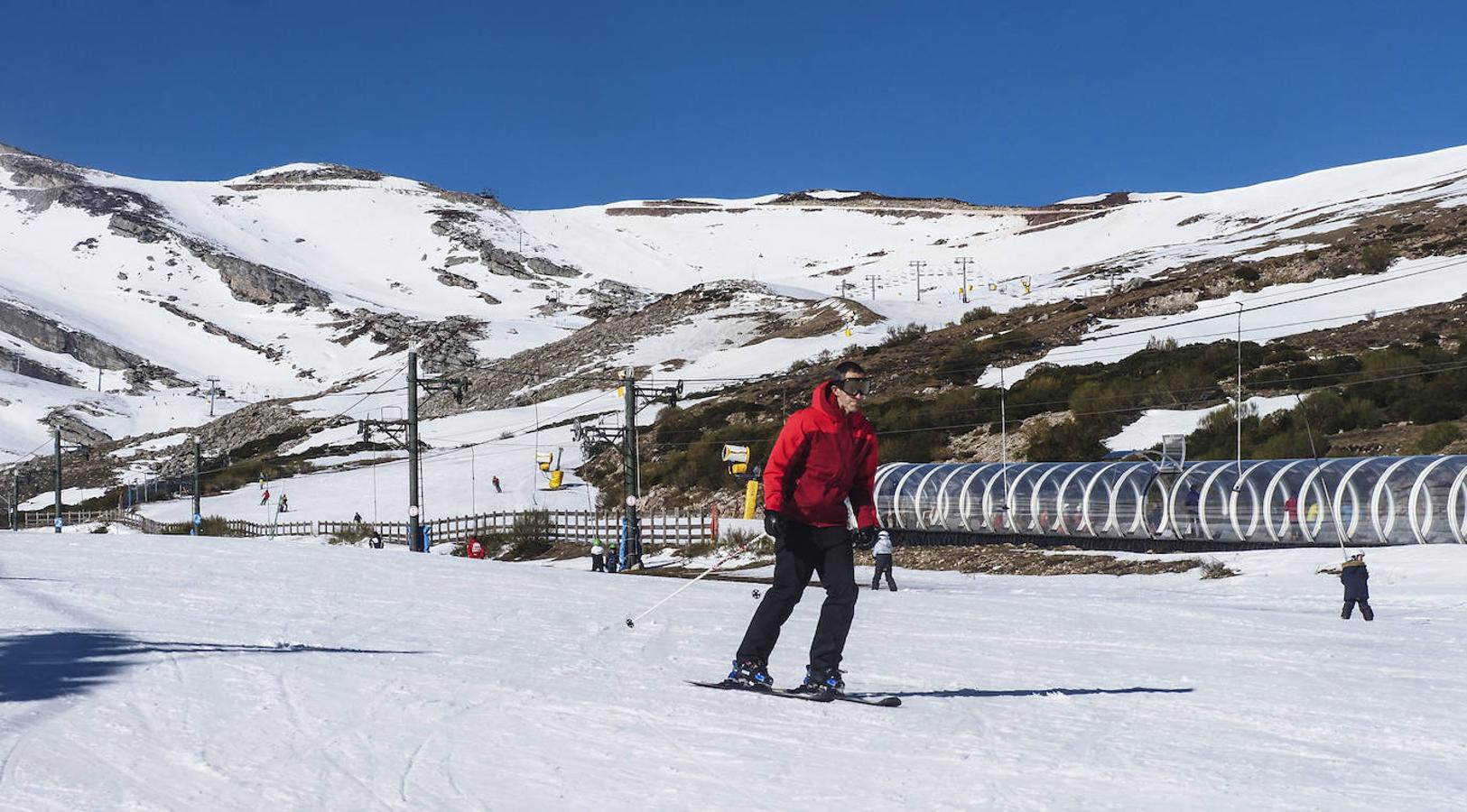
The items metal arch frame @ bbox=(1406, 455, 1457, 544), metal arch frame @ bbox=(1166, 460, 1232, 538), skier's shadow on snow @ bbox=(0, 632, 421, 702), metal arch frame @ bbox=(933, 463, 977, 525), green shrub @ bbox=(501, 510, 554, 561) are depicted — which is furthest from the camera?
green shrub @ bbox=(501, 510, 554, 561)

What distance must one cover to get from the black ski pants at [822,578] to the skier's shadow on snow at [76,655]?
3181mm

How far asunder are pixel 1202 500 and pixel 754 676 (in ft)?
81.7

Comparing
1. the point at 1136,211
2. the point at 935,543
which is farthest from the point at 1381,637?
the point at 1136,211

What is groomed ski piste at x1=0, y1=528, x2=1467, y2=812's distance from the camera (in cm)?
537

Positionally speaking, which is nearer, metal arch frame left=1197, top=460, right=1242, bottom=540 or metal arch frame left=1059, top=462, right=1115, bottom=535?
metal arch frame left=1197, top=460, right=1242, bottom=540

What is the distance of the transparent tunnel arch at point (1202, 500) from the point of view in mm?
26484

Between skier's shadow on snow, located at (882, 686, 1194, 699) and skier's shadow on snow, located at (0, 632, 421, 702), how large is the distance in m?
3.52

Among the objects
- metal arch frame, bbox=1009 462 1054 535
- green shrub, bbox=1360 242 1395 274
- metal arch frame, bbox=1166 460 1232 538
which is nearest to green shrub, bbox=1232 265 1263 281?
green shrub, bbox=1360 242 1395 274

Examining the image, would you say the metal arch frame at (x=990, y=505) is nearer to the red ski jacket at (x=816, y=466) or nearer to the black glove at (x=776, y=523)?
the red ski jacket at (x=816, y=466)

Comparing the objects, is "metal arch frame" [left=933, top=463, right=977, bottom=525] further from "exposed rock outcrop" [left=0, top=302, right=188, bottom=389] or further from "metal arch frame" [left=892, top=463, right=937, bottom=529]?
"exposed rock outcrop" [left=0, top=302, right=188, bottom=389]

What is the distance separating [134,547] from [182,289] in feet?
569

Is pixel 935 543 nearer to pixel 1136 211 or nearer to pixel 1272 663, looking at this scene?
pixel 1272 663

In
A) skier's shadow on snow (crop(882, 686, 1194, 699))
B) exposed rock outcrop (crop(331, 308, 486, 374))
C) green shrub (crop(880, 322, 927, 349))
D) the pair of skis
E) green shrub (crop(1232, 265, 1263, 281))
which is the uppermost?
exposed rock outcrop (crop(331, 308, 486, 374))

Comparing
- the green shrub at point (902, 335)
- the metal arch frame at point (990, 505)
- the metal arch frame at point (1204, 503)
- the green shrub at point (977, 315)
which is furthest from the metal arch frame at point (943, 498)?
the green shrub at point (977, 315)
